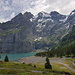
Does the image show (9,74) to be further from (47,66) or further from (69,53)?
(69,53)

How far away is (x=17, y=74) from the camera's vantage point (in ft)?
89.1

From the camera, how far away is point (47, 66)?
47.4 meters

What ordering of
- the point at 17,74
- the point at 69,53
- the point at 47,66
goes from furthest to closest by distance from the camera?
the point at 69,53 → the point at 47,66 → the point at 17,74

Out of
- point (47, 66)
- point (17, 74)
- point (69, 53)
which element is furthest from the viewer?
point (69, 53)

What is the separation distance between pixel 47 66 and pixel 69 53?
108669 millimetres

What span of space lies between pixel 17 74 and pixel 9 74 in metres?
2.33

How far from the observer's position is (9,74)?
2719cm

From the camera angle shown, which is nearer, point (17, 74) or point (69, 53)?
point (17, 74)

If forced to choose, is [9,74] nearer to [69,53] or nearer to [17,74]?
[17,74]

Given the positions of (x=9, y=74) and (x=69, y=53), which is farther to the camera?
(x=69, y=53)

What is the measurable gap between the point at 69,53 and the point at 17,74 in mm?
131854

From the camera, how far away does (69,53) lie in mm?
145875

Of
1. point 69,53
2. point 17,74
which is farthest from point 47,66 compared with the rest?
point 69,53

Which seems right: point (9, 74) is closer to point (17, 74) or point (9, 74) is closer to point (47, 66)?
point (17, 74)
